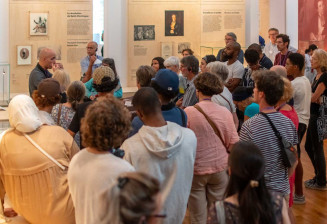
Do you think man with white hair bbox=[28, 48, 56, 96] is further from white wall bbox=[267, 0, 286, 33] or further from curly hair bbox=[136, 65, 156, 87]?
white wall bbox=[267, 0, 286, 33]

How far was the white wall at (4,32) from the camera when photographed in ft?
35.9

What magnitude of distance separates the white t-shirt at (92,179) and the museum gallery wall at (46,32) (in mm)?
8329

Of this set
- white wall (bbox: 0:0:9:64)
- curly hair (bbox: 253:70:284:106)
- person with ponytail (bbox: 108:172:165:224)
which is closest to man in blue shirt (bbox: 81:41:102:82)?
white wall (bbox: 0:0:9:64)

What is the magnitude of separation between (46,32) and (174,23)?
2.92m

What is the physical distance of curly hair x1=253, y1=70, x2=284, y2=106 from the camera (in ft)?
14.4

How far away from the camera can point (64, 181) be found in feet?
15.0

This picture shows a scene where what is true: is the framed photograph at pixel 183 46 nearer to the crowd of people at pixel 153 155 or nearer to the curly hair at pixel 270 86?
the crowd of people at pixel 153 155

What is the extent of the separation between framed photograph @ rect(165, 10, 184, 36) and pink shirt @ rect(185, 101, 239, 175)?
7.59 m

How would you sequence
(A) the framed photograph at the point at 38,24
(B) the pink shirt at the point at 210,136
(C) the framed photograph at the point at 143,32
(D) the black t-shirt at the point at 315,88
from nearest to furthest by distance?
(B) the pink shirt at the point at 210,136 → (D) the black t-shirt at the point at 315,88 → (A) the framed photograph at the point at 38,24 → (C) the framed photograph at the point at 143,32

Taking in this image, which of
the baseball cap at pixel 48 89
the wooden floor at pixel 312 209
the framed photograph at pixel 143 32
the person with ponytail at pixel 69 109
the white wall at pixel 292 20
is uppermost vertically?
the white wall at pixel 292 20

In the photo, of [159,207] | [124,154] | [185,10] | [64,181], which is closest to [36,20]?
[185,10]

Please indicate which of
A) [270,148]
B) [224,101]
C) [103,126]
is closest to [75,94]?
[224,101]

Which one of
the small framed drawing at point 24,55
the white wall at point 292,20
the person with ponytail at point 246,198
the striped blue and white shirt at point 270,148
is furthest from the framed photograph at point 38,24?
the person with ponytail at point 246,198

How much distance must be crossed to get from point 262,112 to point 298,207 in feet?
9.36
